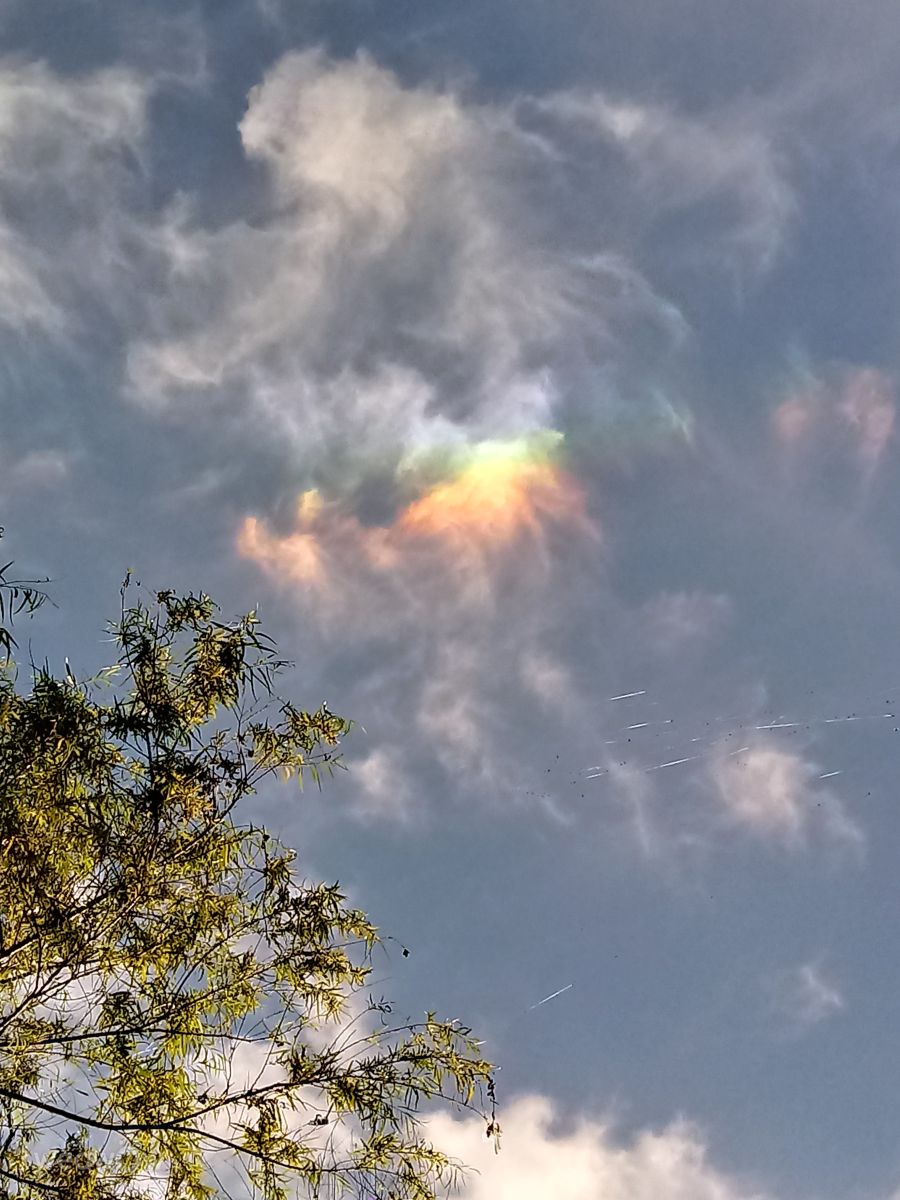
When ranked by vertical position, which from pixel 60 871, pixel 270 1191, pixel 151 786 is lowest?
pixel 270 1191

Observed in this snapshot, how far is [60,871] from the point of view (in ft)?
21.2

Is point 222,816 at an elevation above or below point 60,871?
above

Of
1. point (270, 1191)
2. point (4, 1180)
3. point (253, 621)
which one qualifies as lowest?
point (4, 1180)

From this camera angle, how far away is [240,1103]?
6512 mm

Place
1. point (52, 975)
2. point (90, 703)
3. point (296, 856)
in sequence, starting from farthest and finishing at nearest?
point (296, 856) < point (90, 703) < point (52, 975)

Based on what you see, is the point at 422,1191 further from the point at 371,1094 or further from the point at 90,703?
the point at 90,703

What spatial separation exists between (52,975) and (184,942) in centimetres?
86

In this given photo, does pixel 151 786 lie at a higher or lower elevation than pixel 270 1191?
higher

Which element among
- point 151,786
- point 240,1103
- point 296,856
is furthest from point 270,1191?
point 151,786

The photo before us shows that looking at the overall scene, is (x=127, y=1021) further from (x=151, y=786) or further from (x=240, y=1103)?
(x=151, y=786)


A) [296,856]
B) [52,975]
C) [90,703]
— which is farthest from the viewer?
[296,856]

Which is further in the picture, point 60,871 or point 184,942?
point 184,942

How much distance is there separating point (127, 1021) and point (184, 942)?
0.58 meters

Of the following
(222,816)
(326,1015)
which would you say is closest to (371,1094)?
(326,1015)
